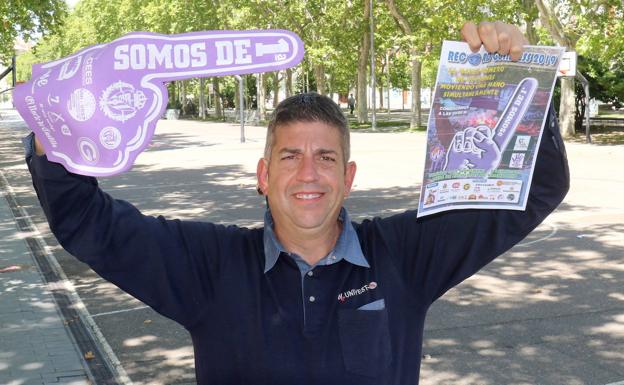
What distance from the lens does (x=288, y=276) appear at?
220 centimetres

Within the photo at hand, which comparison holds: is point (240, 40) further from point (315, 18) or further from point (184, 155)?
point (315, 18)

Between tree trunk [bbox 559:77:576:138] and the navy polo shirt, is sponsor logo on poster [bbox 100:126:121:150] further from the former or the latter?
tree trunk [bbox 559:77:576:138]

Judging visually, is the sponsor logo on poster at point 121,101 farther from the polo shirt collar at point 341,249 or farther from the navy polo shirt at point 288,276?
the polo shirt collar at point 341,249

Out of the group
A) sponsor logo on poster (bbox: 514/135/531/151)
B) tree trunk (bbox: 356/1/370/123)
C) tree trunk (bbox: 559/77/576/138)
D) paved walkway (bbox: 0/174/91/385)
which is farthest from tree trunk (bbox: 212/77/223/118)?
sponsor logo on poster (bbox: 514/135/531/151)

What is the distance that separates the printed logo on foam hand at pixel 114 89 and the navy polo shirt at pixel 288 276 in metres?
0.11

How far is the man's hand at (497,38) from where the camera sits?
7.20 ft

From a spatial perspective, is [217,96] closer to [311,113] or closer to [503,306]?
[503,306]

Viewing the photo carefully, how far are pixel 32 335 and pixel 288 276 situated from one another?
15.8ft

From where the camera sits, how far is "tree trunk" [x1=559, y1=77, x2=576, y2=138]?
27109 mm

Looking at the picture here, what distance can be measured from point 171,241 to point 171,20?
58088 millimetres

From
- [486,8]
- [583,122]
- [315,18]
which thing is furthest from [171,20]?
[583,122]

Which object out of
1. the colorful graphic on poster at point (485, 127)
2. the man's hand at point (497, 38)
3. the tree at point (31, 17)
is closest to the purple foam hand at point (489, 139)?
the colorful graphic on poster at point (485, 127)

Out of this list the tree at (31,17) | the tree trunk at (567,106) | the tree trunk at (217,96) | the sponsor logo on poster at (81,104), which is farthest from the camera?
the tree trunk at (217,96)

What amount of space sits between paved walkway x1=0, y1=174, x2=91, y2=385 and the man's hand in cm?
409
